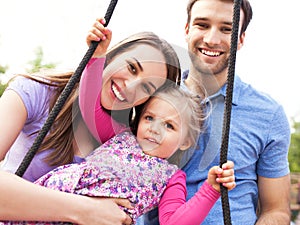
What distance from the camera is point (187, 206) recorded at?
1190 millimetres

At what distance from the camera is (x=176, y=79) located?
4.08 ft

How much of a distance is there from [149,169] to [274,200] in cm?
51

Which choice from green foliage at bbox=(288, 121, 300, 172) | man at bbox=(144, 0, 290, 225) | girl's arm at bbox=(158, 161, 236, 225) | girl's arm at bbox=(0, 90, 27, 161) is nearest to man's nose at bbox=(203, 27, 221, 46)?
man at bbox=(144, 0, 290, 225)

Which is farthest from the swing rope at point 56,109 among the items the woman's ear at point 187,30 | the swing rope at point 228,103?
the woman's ear at point 187,30

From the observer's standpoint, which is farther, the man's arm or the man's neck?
the man's arm

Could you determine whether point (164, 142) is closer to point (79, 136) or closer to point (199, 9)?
point (79, 136)

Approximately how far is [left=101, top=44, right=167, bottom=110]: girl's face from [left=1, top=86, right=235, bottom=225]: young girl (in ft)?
0.12

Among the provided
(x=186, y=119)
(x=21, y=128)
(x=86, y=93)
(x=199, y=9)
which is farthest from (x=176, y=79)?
(x=199, y=9)

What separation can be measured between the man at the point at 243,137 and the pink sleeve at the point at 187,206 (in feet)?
0.67

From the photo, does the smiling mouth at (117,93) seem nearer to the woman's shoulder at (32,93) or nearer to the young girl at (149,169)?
the young girl at (149,169)

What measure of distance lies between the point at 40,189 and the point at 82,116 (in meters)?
0.19

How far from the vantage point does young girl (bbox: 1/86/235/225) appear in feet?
3.88

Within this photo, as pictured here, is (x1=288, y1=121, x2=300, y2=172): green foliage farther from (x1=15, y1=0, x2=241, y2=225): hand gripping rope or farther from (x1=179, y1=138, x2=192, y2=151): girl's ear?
(x1=15, y1=0, x2=241, y2=225): hand gripping rope

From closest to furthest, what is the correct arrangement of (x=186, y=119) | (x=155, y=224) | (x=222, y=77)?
(x=186, y=119) → (x=155, y=224) → (x=222, y=77)
